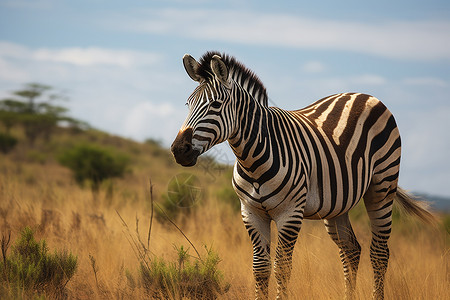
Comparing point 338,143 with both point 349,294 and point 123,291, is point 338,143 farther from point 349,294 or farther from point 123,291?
point 123,291

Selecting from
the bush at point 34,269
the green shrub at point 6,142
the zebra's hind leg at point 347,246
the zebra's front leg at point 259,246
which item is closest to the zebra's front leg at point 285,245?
the zebra's front leg at point 259,246

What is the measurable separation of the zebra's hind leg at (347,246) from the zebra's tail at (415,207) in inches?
33.8

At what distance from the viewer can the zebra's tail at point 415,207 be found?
5.93 metres

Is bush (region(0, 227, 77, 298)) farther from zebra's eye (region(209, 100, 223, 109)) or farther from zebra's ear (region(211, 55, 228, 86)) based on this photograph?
zebra's ear (region(211, 55, 228, 86))

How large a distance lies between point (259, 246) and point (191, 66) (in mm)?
1760

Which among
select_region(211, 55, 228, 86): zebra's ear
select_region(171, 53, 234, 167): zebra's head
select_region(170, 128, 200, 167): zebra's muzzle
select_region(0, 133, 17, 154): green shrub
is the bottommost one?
select_region(170, 128, 200, 167): zebra's muzzle

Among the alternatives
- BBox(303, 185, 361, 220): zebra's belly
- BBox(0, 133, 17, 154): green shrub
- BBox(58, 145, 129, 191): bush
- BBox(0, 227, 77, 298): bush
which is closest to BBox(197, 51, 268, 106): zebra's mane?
BBox(303, 185, 361, 220): zebra's belly

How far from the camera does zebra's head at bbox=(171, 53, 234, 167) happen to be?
371cm

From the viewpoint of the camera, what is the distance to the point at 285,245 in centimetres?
432

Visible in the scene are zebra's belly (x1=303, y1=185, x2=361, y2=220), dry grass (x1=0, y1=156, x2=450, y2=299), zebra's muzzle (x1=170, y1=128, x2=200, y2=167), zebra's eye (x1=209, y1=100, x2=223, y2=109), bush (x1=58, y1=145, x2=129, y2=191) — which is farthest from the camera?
bush (x1=58, y1=145, x2=129, y2=191)

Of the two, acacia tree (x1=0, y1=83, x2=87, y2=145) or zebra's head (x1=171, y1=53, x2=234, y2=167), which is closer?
zebra's head (x1=171, y1=53, x2=234, y2=167)

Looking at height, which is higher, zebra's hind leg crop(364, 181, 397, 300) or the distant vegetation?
zebra's hind leg crop(364, 181, 397, 300)

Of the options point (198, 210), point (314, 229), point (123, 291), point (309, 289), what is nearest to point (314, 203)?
point (309, 289)

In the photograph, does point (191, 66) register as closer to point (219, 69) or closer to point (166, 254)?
point (219, 69)
